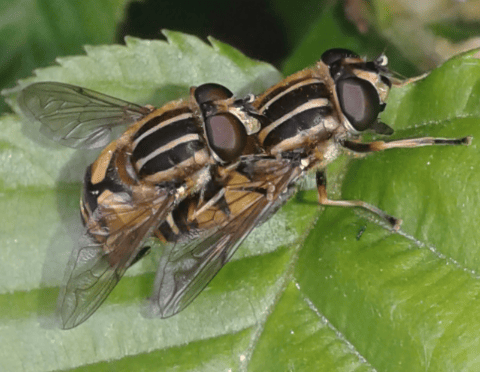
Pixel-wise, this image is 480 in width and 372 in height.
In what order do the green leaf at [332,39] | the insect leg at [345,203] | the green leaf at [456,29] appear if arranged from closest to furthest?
the insect leg at [345,203] → the green leaf at [456,29] → the green leaf at [332,39]

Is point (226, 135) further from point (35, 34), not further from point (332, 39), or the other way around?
point (35, 34)

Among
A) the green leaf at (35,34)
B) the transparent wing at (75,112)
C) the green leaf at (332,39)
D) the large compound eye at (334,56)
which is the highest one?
the large compound eye at (334,56)

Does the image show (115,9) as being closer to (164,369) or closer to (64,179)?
(64,179)

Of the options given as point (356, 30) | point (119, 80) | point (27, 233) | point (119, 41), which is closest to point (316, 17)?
point (356, 30)

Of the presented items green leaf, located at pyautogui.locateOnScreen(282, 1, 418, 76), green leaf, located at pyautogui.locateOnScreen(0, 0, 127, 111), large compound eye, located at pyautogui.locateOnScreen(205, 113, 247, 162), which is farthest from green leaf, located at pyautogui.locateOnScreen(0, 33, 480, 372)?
green leaf, located at pyautogui.locateOnScreen(0, 0, 127, 111)

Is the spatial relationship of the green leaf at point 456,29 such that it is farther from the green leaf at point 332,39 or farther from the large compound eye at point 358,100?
the large compound eye at point 358,100

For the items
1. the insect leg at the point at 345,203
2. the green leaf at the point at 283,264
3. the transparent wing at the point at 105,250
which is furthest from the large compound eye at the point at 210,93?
the insect leg at the point at 345,203
